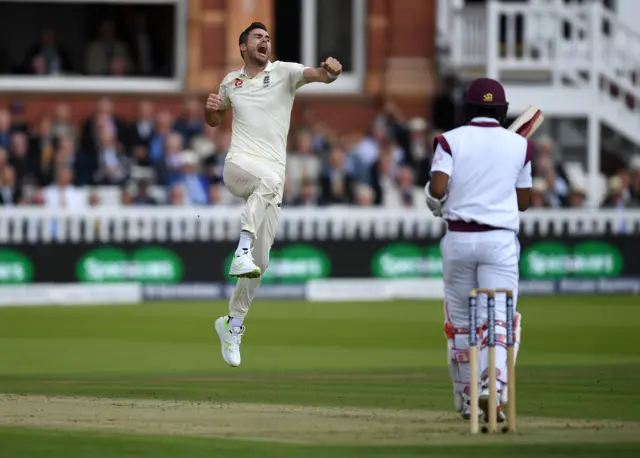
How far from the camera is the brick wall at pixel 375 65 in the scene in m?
25.2

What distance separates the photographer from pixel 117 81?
25.5 meters

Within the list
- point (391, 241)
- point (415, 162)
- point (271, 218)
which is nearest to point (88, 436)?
point (271, 218)

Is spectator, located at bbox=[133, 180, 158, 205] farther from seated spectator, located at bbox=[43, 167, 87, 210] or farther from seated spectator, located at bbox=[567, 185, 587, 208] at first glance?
seated spectator, located at bbox=[567, 185, 587, 208]

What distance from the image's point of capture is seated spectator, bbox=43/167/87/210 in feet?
70.0

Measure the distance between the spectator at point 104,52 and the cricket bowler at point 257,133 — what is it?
14058 millimetres

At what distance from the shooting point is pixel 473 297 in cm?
909

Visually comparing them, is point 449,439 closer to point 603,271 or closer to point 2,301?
point 2,301

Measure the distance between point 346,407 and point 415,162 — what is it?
13413 mm

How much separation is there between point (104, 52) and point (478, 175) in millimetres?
16635

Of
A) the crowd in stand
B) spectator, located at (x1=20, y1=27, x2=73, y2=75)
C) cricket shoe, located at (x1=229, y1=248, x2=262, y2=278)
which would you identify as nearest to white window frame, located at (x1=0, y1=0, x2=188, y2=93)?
spectator, located at (x1=20, y1=27, x2=73, y2=75)

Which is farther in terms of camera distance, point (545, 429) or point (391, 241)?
point (391, 241)

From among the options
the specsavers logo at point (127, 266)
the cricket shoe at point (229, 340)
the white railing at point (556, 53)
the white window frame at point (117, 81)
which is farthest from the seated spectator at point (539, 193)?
the cricket shoe at point (229, 340)

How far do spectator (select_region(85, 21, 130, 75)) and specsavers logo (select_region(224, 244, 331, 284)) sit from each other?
5429 millimetres

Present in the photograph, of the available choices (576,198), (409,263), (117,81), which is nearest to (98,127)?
(117,81)
